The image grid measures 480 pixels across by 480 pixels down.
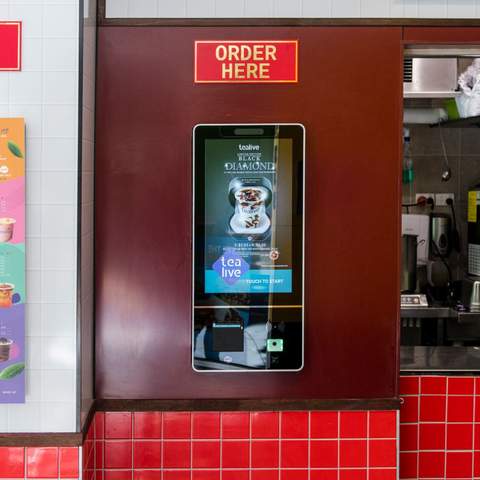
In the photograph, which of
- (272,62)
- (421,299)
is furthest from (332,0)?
(421,299)

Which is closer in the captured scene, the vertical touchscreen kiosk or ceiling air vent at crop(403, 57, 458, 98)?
the vertical touchscreen kiosk

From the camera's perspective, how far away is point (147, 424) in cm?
332

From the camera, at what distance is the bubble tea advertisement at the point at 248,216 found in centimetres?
330

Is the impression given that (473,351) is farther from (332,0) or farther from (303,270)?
(332,0)

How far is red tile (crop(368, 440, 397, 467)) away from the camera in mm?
3330

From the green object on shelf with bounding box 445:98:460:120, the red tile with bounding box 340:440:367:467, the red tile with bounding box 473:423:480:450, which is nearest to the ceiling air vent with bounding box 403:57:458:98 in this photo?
the green object on shelf with bounding box 445:98:460:120

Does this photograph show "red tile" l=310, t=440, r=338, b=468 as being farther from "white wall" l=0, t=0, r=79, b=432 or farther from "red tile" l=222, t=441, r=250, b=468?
"white wall" l=0, t=0, r=79, b=432

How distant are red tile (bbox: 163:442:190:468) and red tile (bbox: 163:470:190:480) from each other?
1.0 inches

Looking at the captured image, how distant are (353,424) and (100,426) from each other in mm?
1052

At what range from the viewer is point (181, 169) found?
3305 millimetres

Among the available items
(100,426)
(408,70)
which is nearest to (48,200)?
(100,426)

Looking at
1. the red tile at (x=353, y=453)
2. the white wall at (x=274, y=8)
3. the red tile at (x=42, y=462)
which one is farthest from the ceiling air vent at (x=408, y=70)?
the red tile at (x=42, y=462)

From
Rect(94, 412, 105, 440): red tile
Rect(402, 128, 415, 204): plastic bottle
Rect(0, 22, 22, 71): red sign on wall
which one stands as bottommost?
Rect(94, 412, 105, 440): red tile

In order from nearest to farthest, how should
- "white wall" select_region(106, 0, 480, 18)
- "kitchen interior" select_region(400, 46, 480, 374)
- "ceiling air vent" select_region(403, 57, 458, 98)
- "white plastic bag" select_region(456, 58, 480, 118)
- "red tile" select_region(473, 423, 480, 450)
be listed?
"white wall" select_region(106, 0, 480, 18)
"red tile" select_region(473, 423, 480, 450)
"white plastic bag" select_region(456, 58, 480, 118)
"ceiling air vent" select_region(403, 57, 458, 98)
"kitchen interior" select_region(400, 46, 480, 374)
